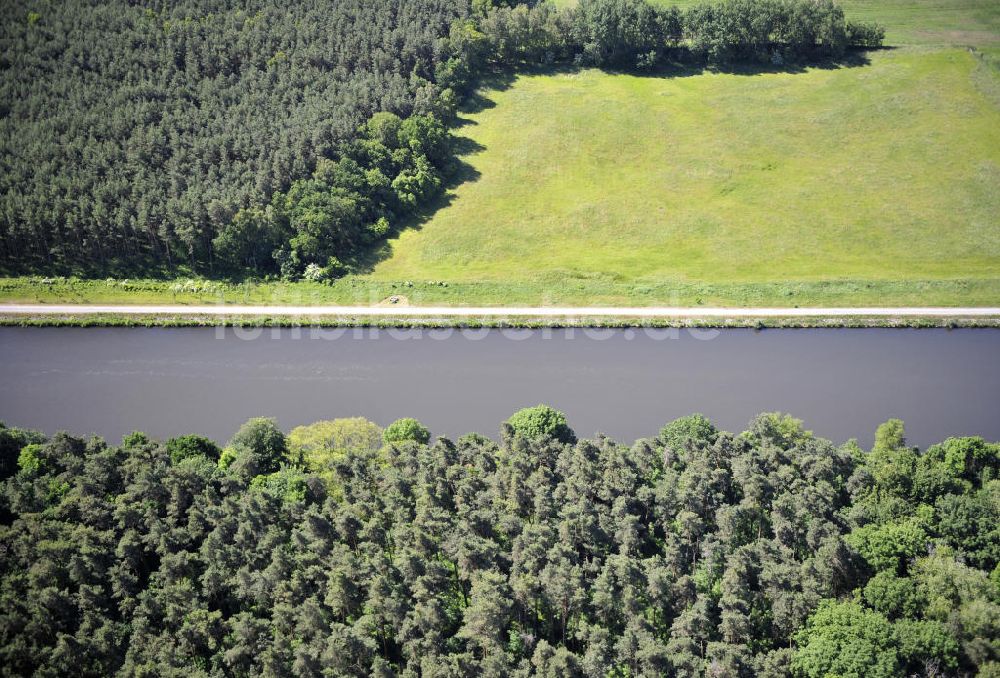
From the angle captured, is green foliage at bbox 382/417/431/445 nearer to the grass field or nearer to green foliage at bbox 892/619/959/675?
the grass field

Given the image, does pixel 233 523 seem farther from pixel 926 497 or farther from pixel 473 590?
pixel 926 497

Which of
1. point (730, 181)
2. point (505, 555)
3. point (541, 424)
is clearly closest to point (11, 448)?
point (505, 555)

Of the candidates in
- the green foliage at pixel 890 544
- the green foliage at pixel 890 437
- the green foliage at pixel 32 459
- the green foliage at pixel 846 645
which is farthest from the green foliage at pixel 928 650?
the green foliage at pixel 32 459

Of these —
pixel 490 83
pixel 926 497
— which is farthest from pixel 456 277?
pixel 926 497

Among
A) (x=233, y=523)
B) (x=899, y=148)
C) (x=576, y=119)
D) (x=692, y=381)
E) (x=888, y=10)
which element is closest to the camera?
(x=233, y=523)

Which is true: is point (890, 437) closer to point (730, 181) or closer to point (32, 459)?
point (730, 181)

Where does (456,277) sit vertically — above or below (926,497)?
above
